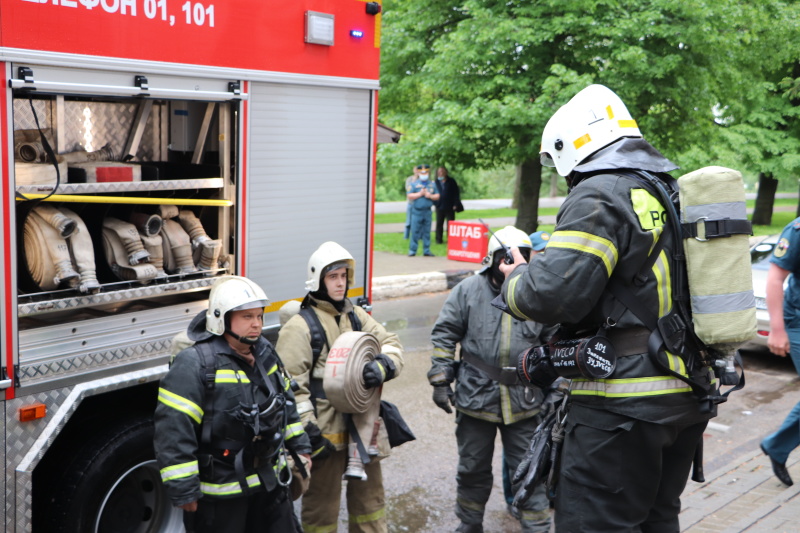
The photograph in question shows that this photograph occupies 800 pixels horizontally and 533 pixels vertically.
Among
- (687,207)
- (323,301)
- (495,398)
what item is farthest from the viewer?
(495,398)

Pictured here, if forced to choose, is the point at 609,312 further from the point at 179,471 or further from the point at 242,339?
the point at 179,471

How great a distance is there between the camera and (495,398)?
4.77 metres

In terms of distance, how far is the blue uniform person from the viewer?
5312 millimetres

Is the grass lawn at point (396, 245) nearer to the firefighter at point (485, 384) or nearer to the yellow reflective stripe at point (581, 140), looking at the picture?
the firefighter at point (485, 384)

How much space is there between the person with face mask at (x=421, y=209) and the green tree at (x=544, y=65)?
720 mm

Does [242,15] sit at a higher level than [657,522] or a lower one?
higher

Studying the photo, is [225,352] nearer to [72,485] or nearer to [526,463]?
[72,485]

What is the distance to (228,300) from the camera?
12.2ft

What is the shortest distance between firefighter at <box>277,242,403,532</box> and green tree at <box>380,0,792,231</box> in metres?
9.43

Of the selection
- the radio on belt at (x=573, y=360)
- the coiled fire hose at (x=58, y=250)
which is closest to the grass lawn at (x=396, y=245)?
the coiled fire hose at (x=58, y=250)

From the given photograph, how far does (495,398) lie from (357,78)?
2059mm


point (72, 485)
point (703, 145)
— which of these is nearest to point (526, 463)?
point (72, 485)

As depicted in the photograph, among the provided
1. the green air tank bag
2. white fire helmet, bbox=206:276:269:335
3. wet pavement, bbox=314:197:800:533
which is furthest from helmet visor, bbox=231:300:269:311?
wet pavement, bbox=314:197:800:533

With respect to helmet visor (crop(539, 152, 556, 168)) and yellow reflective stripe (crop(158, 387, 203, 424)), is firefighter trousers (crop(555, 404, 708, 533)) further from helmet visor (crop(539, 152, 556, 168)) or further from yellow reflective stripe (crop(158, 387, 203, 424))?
yellow reflective stripe (crop(158, 387, 203, 424))
